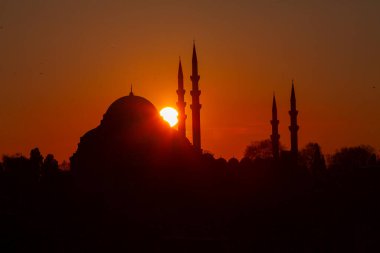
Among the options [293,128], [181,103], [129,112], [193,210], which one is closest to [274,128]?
[293,128]

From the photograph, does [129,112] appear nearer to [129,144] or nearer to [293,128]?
[129,144]

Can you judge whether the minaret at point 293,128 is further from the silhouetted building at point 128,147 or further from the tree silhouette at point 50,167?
the tree silhouette at point 50,167

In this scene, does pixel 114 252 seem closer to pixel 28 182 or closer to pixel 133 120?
pixel 28 182

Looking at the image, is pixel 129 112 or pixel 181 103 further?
pixel 181 103

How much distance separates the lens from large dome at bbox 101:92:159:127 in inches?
1617

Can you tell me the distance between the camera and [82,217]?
1096 inches

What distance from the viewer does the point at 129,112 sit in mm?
41125

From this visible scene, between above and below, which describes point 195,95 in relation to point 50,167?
above

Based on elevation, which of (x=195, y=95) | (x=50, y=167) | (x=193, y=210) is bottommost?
(x=193, y=210)

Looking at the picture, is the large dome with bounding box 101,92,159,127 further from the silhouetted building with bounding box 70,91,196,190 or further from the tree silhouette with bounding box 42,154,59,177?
the tree silhouette with bounding box 42,154,59,177

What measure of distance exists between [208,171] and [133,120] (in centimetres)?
402

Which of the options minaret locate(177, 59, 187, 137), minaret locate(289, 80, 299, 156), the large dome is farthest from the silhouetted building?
minaret locate(289, 80, 299, 156)

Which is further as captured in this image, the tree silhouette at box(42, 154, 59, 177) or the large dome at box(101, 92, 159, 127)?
the large dome at box(101, 92, 159, 127)

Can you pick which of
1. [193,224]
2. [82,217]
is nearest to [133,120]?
[193,224]
